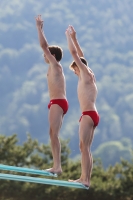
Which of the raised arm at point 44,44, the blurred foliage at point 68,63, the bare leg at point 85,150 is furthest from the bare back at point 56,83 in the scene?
the blurred foliage at point 68,63

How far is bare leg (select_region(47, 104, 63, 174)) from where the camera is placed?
17.4 feet

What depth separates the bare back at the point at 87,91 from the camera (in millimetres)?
5418

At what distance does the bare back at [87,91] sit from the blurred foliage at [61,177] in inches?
237

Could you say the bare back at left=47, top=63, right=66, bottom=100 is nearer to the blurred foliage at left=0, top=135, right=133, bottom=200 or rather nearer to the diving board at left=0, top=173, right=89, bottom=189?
the diving board at left=0, top=173, right=89, bottom=189

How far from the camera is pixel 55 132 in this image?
5.32 metres

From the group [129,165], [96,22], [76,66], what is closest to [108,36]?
[96,22]

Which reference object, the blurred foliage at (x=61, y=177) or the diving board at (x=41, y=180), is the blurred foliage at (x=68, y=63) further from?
the diving board at (x=41, y=180)

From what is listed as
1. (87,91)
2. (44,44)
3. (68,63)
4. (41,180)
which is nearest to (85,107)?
(87,91)

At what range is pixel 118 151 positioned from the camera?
5034 centimetres

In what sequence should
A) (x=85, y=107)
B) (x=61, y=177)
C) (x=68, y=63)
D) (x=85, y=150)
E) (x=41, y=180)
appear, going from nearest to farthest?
1. (x=41, y=180)
2. (x=85, y=150)
3. (x=85, y=107)
4. (x=61, y=177)
5. (x=68, y=63)

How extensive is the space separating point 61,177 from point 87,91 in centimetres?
673

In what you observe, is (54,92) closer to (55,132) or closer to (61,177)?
(55,132)

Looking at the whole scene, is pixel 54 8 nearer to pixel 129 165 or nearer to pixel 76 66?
pixel 129 165

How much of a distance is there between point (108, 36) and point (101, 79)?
10781 millimetres
